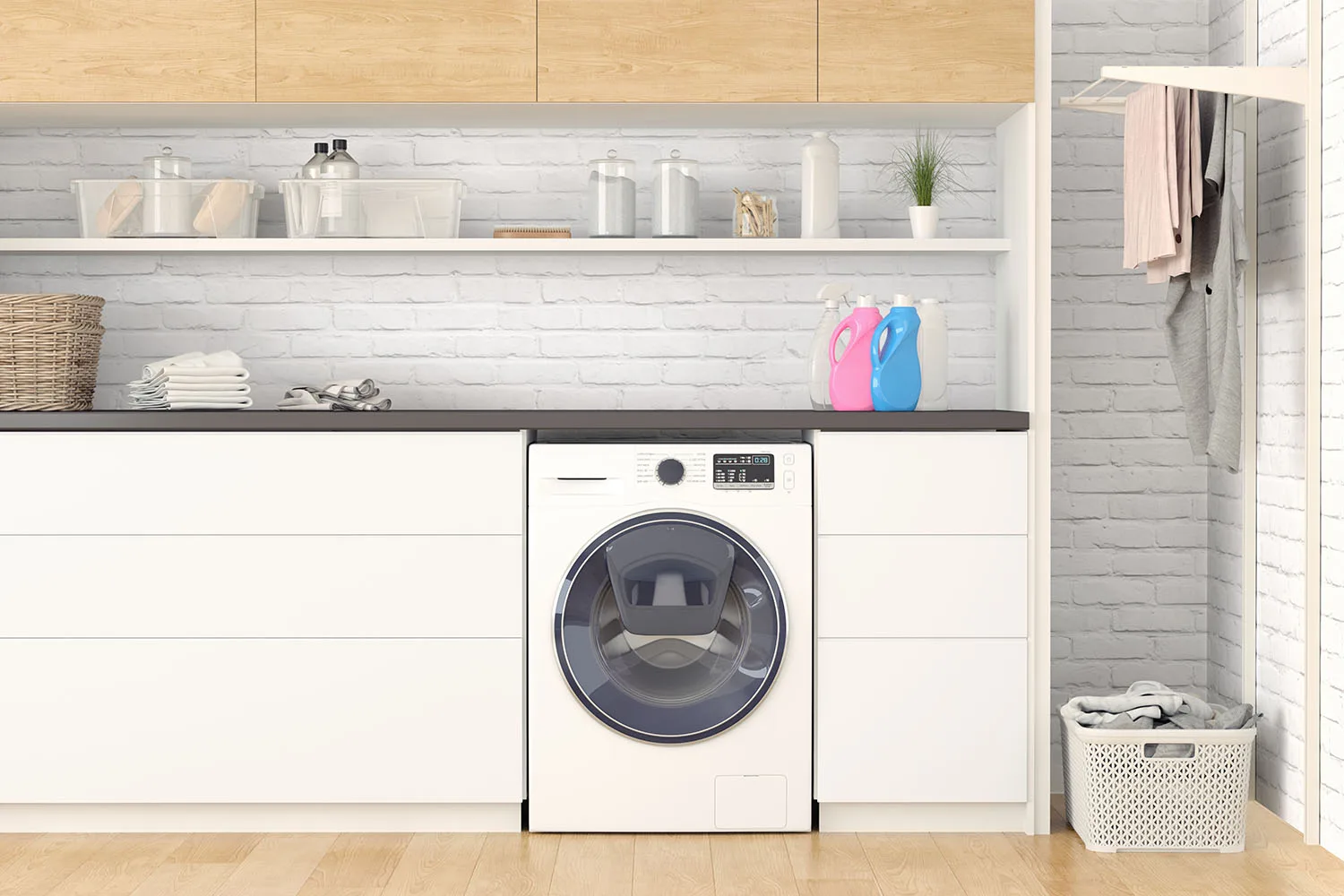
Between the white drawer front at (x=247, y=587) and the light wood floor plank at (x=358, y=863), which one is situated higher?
the white drawer front at (x=247, y=587)

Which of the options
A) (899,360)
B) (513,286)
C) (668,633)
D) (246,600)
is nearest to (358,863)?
(246,600)

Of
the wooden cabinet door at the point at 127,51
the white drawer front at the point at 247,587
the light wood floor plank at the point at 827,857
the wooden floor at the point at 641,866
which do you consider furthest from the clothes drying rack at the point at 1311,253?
the wooden cabinet door at the point at 127,51

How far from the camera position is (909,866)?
2443 mm

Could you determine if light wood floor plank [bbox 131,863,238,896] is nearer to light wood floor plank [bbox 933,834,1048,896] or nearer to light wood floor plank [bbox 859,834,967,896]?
light wood floor plank [bbox 859,834,967,896]

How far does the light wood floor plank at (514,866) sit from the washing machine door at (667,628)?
0.97 ft

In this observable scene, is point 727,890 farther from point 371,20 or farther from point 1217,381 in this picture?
point 371,20

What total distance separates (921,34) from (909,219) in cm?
53

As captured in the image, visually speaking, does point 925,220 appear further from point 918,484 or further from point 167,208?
point 167,208

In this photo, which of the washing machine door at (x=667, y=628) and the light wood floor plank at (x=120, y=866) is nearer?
the light wood floor plank at (x=120, y=866)

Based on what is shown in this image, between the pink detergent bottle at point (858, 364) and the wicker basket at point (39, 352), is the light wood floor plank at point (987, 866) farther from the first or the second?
the wicker basket at point (39, 352)

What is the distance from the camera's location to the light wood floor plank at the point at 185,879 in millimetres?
2307

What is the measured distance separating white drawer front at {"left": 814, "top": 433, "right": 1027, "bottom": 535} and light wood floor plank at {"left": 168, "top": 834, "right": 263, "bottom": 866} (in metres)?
1.38

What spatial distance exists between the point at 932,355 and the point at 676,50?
0.90 metres
